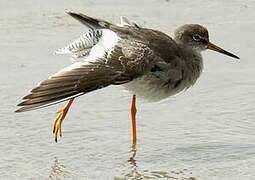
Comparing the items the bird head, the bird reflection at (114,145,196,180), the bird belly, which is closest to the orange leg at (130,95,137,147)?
the bird belly

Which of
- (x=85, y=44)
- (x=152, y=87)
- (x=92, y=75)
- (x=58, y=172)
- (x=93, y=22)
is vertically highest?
(x=93, y=22)

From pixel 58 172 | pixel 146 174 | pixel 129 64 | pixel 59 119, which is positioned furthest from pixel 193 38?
pixel 58 172

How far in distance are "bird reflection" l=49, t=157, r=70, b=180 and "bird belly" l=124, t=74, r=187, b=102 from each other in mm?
878

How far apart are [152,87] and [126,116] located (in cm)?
71

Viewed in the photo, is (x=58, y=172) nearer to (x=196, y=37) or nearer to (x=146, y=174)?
(x=146, y=174)

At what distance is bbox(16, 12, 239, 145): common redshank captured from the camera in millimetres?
6293

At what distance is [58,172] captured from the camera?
6402 millimetres

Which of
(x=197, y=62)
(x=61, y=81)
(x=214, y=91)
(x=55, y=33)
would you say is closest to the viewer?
→ (x=61, y=81)

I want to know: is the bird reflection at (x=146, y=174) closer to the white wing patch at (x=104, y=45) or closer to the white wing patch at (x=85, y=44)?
the white wing patch at (x=104, y=45)

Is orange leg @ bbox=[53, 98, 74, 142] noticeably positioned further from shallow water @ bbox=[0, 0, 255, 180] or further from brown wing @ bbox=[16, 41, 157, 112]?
brown wing @ bbox=[16, 41, 157, 112]

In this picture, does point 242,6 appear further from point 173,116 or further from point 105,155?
point 105,155

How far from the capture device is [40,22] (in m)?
9.53

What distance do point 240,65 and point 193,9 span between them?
166 centimetres

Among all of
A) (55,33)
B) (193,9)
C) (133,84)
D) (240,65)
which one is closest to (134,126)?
(133,84)
